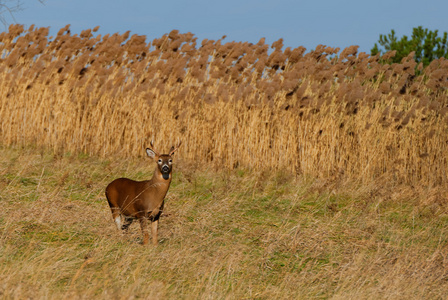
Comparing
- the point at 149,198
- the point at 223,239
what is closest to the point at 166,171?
the point at 149,198

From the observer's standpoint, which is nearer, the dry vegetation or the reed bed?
the dry vegetation

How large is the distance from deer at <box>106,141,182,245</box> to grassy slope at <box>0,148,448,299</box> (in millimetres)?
269

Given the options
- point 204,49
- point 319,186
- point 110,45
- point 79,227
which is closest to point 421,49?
point 204,49

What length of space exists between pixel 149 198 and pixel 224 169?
518 cm

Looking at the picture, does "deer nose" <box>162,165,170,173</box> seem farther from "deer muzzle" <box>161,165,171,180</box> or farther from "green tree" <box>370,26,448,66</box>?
"green tree" <box>370,26,448,66</box>

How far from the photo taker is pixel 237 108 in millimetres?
12500

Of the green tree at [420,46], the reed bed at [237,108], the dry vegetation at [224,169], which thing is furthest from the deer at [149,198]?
the green tree at [420,46]

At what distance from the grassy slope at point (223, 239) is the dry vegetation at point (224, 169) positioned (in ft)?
0.10

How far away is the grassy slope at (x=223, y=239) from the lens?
18.2ft

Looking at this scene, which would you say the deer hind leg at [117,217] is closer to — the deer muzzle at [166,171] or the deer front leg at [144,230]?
the deer front leg at [144,230]

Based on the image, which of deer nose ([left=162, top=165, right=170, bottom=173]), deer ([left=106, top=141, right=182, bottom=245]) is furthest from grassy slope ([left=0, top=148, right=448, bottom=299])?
deer nose ([left=162, top=165, right=170, bottom=173])

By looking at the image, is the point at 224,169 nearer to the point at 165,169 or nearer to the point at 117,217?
the point at 117,217

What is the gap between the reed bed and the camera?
11938 mm

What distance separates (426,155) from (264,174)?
9.74 feet
